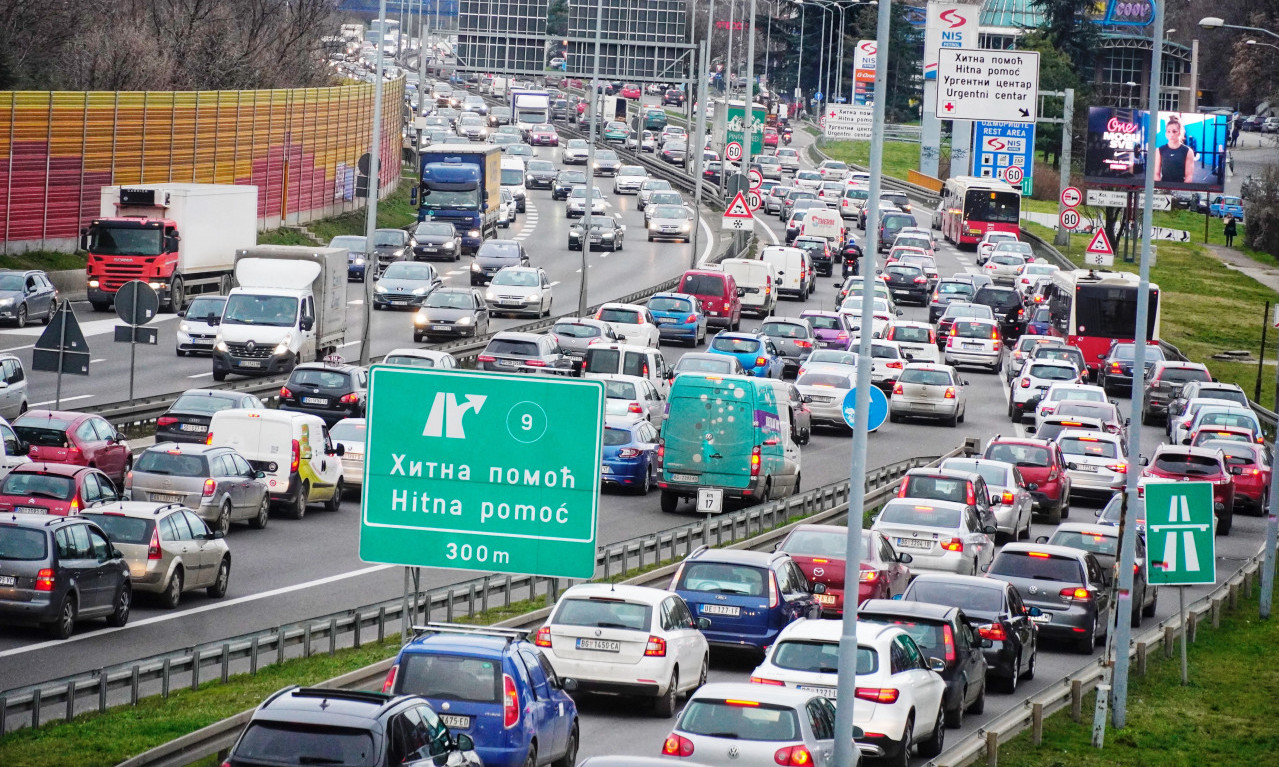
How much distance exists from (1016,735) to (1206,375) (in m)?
33.1

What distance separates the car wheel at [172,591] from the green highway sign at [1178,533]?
37.7ft

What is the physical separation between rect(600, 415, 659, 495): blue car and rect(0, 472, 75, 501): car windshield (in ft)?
36.4

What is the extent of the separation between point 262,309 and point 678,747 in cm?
2932

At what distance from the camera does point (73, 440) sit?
29.9 metres

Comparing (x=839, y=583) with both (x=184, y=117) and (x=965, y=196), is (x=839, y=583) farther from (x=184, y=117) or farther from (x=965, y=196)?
(x=965, y=196)

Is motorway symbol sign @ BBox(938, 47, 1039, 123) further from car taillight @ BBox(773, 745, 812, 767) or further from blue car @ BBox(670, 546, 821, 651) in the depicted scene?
car taillight @ BBox(773, 745, 812, 767)

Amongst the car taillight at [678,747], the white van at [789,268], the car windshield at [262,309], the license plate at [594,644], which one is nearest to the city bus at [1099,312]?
the white van at [789,268]

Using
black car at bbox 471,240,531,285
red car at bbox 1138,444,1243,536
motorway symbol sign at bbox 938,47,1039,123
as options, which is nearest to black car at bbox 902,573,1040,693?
red car at bbox 1138,444,1243,536

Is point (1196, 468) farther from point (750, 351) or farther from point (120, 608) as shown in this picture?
point (120, 608)

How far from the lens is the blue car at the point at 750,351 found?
4591 centimetres

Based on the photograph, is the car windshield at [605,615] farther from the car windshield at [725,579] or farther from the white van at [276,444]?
the white van at [276,444]

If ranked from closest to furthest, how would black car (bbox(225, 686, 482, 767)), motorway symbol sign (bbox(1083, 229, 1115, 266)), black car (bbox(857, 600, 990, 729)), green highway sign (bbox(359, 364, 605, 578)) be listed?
1. black car (bbox(225, 686, 482, 767))
2. green highway sign (bbox(359, 364, 605, 578))
3. black car (bbox(857, 600, 990, 729))
4. motorway symbol sign (bbox(1083, 229, 1115, 266))

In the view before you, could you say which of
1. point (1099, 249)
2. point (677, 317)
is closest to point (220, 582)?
point (677, 317)

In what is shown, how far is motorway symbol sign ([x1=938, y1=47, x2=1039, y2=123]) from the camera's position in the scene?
69125mm
